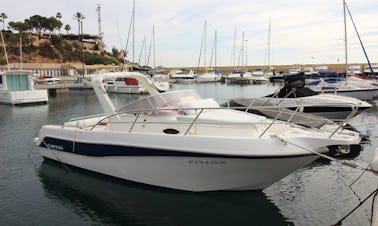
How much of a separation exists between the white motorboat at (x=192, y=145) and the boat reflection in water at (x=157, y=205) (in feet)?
0.87

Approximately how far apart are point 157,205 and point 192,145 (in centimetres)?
174

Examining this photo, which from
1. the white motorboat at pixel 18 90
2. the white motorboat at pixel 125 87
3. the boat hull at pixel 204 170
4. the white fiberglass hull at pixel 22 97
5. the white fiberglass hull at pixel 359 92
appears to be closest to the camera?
the boat hull at pixel 204 170

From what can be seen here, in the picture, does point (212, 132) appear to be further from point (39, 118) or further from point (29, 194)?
point (39, 118)

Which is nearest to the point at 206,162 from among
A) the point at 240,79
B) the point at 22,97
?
the point at 22,97

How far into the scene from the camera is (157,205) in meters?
9.25

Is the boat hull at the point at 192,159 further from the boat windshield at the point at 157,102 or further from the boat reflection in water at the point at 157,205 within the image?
the boat windshield at the point at 157,102

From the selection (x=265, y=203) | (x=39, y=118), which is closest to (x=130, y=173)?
(x=265, y=203)

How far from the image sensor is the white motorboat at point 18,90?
32.9 m

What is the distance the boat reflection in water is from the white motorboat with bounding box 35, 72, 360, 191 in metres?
0.26

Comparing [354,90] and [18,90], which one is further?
[18,90]

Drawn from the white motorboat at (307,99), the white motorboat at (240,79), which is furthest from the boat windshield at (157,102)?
the white motorboat at (240,79)

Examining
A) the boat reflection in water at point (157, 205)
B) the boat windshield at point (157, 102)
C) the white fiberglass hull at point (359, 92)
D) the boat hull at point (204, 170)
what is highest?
the boat windshield at point (157, 102)

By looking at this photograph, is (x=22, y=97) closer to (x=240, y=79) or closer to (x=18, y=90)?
(x=18, y=90)

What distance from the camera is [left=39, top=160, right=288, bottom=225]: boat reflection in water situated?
8.62 meters
